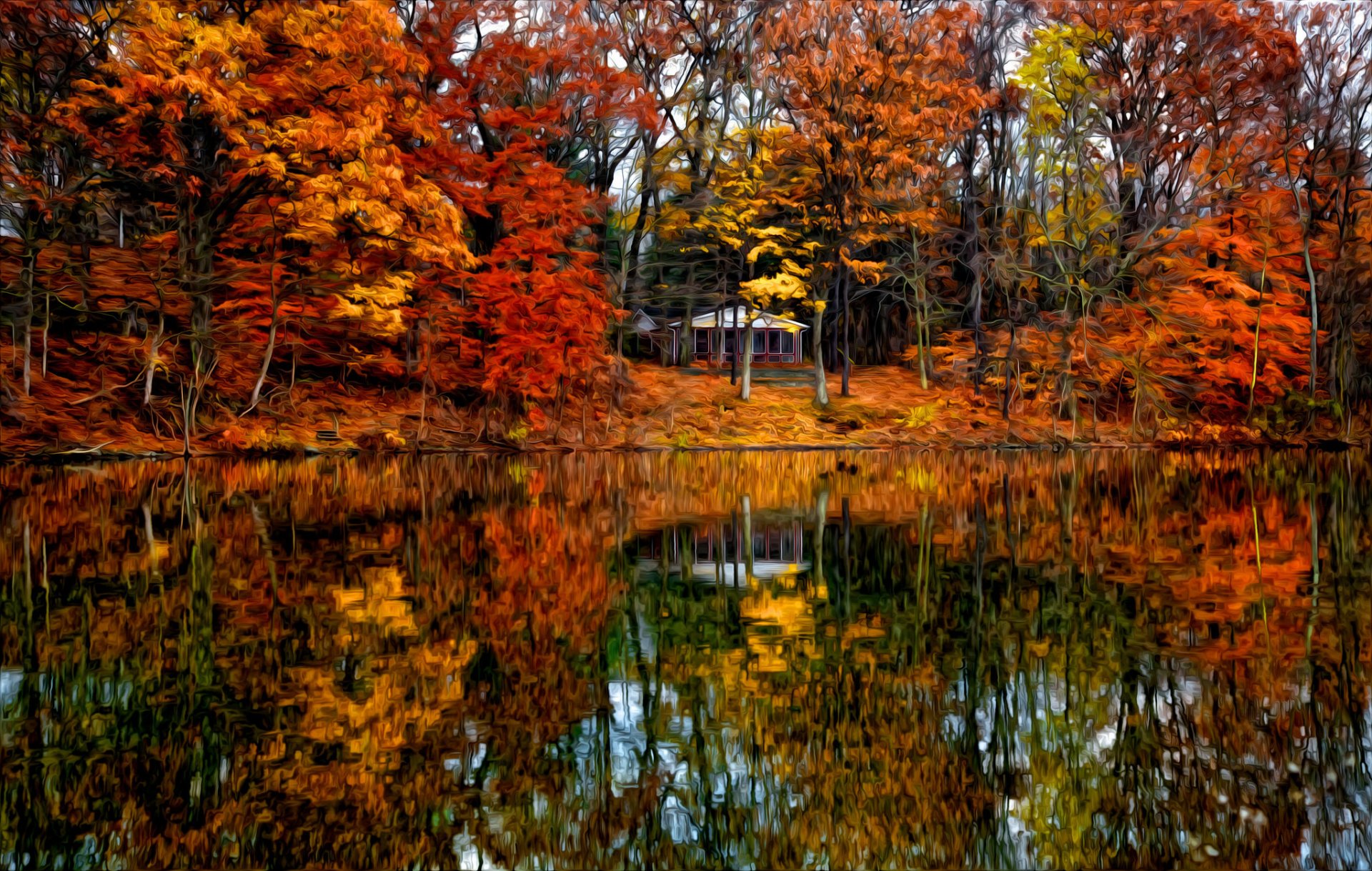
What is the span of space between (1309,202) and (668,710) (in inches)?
1613

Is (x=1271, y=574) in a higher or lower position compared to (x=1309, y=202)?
lower

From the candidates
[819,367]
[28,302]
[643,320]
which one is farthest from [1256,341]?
[28,302]

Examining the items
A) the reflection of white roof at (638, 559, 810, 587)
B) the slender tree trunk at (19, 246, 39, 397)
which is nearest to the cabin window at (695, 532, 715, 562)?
the reflection of white roof at (638, 559, 810, 587)

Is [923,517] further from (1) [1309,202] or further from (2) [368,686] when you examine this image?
(1) [1309,202]

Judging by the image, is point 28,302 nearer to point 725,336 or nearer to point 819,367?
point 819,367

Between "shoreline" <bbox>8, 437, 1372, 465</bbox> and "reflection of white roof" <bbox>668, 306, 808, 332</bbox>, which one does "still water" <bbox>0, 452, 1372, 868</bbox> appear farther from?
"reflection of white roof" <bbox>668, 306, 808, 332</bbox>

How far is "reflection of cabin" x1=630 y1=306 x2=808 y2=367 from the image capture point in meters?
50.5

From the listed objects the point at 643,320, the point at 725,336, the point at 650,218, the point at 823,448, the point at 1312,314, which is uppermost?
the point at 650,218

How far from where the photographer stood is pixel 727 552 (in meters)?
11.9

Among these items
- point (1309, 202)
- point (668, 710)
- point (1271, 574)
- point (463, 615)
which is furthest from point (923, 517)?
Result: point (1309, 202)

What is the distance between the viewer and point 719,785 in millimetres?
4770

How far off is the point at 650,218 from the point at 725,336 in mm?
14408

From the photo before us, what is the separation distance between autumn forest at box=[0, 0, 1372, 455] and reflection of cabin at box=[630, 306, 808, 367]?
179 centimetres

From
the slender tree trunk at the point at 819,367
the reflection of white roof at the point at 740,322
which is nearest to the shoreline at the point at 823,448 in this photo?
the slender tree trunk at the point at 819,367
